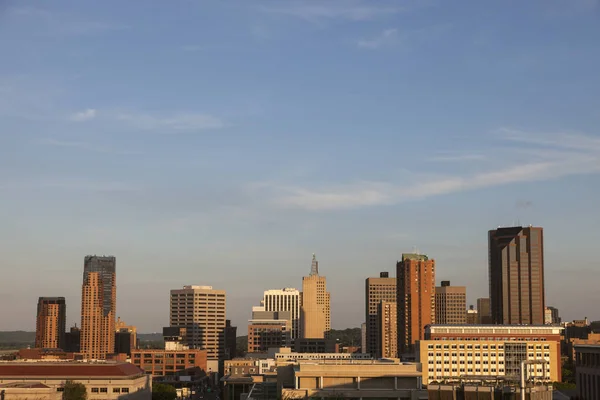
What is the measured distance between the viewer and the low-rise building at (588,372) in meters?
127

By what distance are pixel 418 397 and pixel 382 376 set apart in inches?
235

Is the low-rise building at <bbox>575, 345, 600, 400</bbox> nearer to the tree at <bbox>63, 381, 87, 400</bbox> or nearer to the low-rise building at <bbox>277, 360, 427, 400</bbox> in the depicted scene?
the low-rise building at <bbox>277, 360, 427, 400</bbox>

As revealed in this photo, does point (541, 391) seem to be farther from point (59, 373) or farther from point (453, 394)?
point (59, 373)

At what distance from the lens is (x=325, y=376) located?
391 ft

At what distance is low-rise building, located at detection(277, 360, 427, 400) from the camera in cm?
11593

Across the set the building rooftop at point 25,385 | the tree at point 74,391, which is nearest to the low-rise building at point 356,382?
the building rooftop at point 25,385

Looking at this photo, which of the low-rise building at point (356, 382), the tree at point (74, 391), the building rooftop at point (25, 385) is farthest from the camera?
the tree at point (74, 391)

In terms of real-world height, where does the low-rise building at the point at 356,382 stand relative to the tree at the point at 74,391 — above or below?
above

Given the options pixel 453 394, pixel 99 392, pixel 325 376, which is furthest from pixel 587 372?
pixel 99 392

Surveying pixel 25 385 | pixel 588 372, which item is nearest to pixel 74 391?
pixel 25 385

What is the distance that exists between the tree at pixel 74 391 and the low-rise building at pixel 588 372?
96488 mm

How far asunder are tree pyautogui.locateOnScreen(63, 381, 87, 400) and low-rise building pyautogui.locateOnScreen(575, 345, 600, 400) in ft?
317

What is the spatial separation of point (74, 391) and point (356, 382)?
8539 centimetres

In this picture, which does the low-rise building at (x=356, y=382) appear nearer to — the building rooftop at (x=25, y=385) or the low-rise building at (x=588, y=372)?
the low-rise building at (x=588, y=372)
